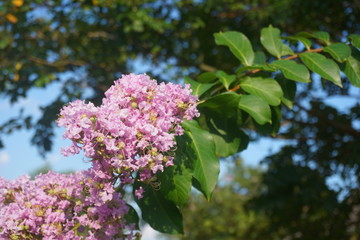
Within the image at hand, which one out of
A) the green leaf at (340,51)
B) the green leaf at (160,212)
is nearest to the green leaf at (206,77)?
the green leaf at (340,51)

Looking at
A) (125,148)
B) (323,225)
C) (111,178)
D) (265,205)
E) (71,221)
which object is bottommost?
(323,225)

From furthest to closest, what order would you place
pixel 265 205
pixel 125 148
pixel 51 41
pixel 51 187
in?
pixel 265 205 → pixel 51 41 → pixel 51 187 → pixel 125 148

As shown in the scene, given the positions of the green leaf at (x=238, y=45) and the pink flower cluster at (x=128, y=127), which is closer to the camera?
the pink flower cluster at (x=128, y=127)

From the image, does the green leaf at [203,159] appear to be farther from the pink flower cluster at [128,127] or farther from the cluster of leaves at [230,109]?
the pink flower cluster at [128,127]

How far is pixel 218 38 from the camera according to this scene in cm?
211

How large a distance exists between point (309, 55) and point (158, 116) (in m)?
0.93

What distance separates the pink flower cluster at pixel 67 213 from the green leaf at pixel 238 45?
0.97 meters

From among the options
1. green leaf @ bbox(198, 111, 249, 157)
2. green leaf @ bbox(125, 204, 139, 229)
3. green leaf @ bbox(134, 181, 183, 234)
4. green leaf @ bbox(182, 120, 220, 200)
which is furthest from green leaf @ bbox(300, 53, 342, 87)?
green leaf @ bbox(125, 204, 139, 229)

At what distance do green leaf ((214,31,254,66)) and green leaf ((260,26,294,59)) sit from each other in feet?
0.32

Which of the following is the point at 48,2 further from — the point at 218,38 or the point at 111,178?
the point at 111,178

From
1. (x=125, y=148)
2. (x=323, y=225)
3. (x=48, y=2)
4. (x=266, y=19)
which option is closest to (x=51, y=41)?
(x=48, y=2)

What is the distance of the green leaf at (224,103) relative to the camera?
5.49 ft

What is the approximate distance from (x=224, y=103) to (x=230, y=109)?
4 centimetres

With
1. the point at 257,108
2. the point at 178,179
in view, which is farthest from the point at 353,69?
the point at 178,179
